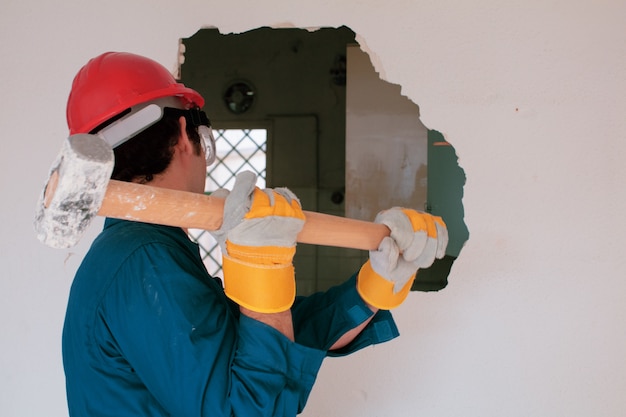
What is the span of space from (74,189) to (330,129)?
9.46ft

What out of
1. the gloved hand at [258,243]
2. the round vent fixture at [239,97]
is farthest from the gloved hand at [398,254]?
the round vent fixture at [239,97]

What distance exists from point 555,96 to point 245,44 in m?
1.95

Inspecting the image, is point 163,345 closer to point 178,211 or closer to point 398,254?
point 178,211

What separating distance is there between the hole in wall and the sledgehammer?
39.3 inches

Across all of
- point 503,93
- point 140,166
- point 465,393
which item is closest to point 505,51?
point 503,93

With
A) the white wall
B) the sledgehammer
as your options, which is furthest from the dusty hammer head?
the white wall

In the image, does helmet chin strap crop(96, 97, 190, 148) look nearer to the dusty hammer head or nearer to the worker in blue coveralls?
the worker in blue coveralls

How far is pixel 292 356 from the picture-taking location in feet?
3.38

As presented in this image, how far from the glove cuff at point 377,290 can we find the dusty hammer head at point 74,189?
28.9 inches

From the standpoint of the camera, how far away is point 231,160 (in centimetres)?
380

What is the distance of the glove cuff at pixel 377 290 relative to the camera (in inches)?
52.8

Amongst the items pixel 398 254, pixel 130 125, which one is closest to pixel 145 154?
pixel 130 125

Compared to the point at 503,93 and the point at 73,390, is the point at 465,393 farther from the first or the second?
the point at 73,390

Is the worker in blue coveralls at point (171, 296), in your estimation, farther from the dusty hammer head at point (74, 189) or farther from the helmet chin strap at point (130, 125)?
the dusty hammer head at point (74, 189)
